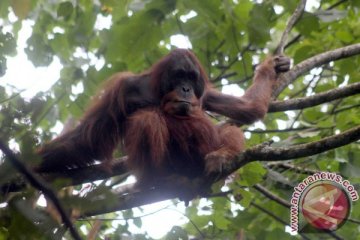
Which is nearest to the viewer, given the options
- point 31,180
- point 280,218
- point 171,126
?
point 31,180

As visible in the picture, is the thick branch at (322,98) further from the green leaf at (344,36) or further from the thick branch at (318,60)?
the green leaf at (344,36)

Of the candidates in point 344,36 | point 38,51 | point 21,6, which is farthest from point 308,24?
point 21,6

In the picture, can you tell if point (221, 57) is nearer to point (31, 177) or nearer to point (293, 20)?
point (293, 20)

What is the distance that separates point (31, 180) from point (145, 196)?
2140 millimetres

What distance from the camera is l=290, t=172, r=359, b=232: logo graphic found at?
4.01 metres

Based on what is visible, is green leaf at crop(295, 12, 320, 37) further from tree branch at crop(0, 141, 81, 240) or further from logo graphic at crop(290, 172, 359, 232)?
tree branch at crop(0, 141, 81, 240)

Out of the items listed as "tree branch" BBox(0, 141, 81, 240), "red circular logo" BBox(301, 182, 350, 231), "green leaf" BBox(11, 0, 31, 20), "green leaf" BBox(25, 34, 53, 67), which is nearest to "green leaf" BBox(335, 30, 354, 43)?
"red circular logo" BBox(301, 182, 350, 231)

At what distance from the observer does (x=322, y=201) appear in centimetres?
399

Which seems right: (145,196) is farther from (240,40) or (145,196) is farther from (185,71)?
(240,40)

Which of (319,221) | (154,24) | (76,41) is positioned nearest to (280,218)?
(319,221)

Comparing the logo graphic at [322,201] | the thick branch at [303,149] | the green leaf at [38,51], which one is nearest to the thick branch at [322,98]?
the logo graphic at [322,201]

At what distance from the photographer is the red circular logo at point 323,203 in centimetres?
400

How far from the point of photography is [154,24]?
4180mm

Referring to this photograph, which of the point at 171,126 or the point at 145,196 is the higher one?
the point at 171,126
